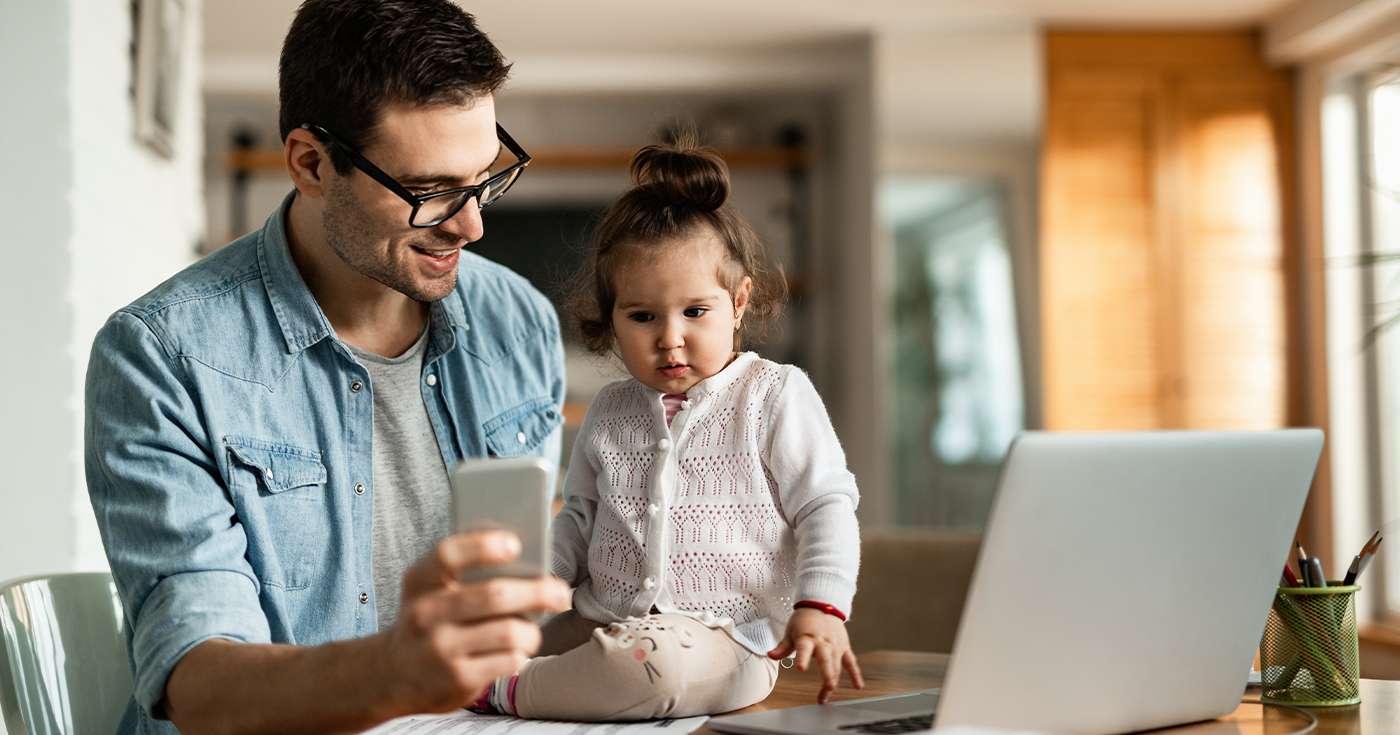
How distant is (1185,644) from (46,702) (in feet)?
3.55

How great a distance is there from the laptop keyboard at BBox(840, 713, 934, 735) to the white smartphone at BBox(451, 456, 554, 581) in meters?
0.35

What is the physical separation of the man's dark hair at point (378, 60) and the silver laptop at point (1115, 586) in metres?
0.70

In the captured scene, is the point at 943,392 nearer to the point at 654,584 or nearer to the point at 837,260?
the point at 837,260

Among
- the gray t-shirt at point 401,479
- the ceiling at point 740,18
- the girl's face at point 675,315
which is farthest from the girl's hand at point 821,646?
the ceiling at point 740,18

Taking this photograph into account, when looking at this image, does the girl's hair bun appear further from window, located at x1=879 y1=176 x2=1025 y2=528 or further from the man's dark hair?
window, located at x1=879 y1=176 x2=1025 y2=528

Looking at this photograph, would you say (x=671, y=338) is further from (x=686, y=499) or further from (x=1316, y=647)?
(x=1316, y=647)

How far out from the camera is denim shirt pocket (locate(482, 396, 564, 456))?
1567mm

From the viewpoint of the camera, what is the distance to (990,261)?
5.22 metres

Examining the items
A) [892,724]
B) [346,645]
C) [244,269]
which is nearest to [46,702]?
[244,269]

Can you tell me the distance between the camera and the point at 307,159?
142cm

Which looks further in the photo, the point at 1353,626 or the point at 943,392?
the point at 943,392

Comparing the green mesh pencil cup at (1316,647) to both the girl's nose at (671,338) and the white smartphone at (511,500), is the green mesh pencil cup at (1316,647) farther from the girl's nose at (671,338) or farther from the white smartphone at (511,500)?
the white smartphone at (511,500)

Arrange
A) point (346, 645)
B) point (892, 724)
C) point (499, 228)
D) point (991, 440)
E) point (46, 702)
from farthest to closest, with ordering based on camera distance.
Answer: point (499, 228), point (991, 440), point (46, 702), point (892, 724), point (346, 645)

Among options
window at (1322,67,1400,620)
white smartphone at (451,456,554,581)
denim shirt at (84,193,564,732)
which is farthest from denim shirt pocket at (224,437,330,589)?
window at (1322,67,1400,620)
